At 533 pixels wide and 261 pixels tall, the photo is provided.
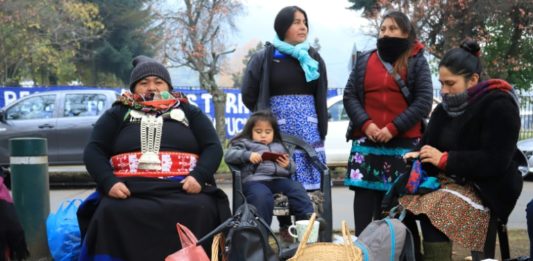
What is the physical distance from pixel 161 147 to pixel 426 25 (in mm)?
15484

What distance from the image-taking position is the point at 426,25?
722 inches

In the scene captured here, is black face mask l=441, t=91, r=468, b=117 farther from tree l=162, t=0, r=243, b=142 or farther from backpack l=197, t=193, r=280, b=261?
tree l=162, t=0, r=243, b=142

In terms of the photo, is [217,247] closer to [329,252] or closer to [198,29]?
[329,252]

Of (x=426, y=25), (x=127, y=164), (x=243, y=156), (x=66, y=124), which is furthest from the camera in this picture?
(x=426, y=25)

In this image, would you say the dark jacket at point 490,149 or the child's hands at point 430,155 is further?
the child's hands at point 430,155

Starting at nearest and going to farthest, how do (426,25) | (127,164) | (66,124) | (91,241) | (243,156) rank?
(91,241), (127,164), (243,156), (66,124), (426,25)

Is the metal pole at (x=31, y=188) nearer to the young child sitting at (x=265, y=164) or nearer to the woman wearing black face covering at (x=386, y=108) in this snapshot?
the young child sitting at (x=265, y=164)

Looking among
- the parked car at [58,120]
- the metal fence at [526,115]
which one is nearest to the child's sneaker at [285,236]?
the parked car at [58,120]

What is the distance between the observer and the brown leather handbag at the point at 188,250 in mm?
3400

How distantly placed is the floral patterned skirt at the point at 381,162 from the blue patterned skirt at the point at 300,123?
0.37m

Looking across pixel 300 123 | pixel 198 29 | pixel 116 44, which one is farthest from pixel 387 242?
pixel 116 44

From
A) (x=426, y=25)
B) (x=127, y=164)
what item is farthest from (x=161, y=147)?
(x=426, y=25)

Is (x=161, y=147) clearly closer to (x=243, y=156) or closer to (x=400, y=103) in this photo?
(x=243, y=156)

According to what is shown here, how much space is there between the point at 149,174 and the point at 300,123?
131 centimetres
